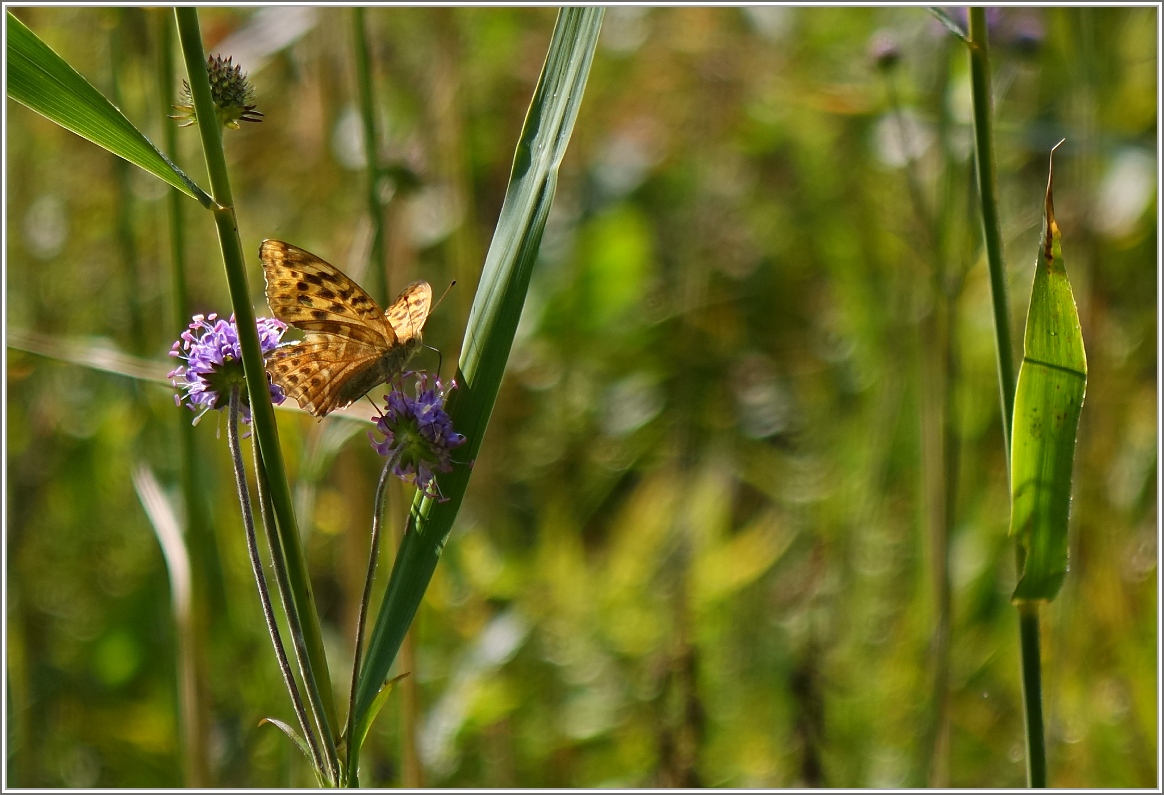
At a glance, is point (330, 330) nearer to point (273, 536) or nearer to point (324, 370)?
point (324, 370)

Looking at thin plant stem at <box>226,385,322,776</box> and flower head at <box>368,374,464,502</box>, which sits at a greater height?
flower head at <box>368,374,464,502</box>

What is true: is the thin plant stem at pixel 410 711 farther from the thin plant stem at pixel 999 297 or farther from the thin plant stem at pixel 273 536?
the thin plant stem at pixel 999 297

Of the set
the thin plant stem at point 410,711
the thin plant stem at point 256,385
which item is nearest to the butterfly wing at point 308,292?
the thin plant stem at point 256,385

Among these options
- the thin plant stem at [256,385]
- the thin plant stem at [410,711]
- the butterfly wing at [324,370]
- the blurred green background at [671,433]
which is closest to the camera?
the thin plant stem at [256,385]

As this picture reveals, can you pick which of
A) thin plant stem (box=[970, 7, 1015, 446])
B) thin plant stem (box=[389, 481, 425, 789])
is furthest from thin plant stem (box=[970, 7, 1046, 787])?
thin plant stem (box=[389, 481, 425, 789])

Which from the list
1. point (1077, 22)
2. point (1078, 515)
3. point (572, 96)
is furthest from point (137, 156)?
point (1078, 515)

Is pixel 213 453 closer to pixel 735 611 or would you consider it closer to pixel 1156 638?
pixel 735 611

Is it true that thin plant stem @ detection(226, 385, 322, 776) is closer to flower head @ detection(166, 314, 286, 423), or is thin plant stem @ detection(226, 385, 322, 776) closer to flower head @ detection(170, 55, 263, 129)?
flower head @ detection(166, 314, 286, 423)

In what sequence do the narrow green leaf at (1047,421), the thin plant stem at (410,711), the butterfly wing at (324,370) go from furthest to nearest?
the thin plant stem at (410,711)
the butterfly wing at (324,370)
the narrow green leaf at (1047,421)
